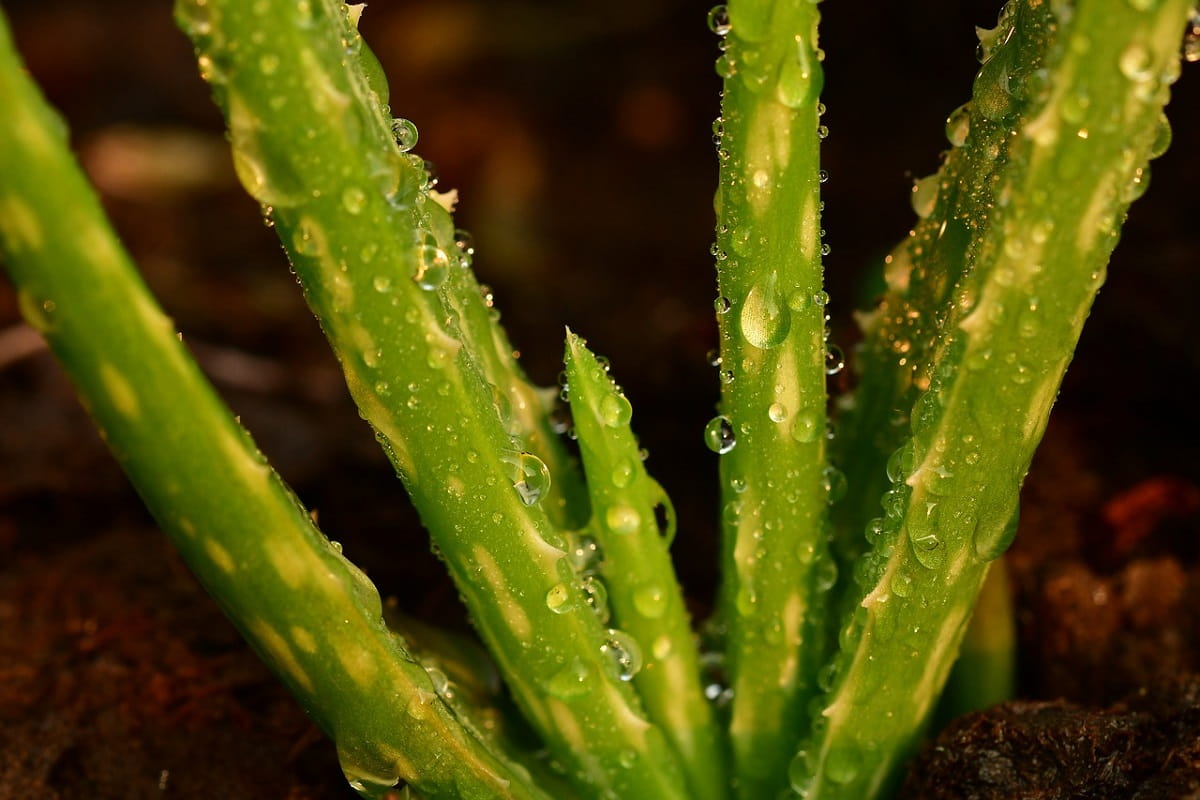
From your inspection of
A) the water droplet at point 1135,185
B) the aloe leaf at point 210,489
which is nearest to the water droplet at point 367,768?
the aloe leaf at point 210,489

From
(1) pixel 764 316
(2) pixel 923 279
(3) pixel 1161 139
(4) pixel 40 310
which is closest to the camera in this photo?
(4) pixel 40 310

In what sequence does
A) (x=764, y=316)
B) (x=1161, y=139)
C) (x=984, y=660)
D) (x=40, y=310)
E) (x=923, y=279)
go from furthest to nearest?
(x=984, y=660) → (x=923, y=279) → (x=764, y=316) → (x=1161, y=139) → (x=40, y=310)

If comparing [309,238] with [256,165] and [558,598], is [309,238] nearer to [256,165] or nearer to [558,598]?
[256,165]

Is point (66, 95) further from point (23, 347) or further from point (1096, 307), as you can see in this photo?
point (1096, 307)

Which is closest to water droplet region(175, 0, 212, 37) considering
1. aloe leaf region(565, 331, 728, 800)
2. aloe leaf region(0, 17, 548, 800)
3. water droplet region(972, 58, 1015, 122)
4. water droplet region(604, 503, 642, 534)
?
aloe leaf region(0, 17, 548, 800)

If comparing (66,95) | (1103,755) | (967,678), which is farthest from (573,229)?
(1103,755)

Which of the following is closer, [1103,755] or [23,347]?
[1103,755]

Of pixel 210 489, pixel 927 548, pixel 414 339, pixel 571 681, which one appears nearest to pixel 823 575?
pixel 927 548

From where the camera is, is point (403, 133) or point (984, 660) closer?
point (403, 133)
